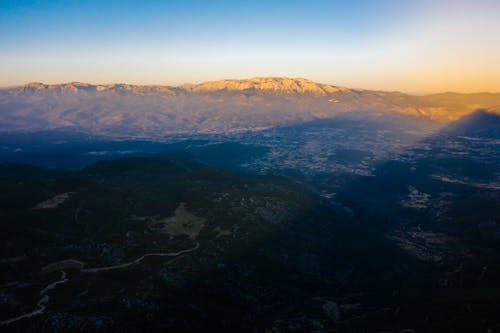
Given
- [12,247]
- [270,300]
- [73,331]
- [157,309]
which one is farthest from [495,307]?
[12,247]

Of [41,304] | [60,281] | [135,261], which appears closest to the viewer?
[41,304]

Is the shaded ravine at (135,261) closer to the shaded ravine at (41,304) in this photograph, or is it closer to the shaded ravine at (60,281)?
the shaded ravine at (60,281)

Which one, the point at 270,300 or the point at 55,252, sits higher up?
the point at 55,252

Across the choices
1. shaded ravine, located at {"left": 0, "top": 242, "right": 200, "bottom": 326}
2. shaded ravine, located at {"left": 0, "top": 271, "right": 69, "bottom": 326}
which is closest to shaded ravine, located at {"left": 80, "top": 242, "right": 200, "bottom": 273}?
shaded ravine, located at {"left": 0, "top": 242, "right": 200, "bottom": 326}

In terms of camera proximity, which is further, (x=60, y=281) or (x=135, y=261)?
(x=135, y=261)

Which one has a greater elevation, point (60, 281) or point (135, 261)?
point (60, 281)

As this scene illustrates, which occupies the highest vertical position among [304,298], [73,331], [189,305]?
[73,331]

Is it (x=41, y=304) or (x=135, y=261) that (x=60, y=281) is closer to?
(x=41, y=304)

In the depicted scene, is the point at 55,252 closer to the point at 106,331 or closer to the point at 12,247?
the point at 12,247

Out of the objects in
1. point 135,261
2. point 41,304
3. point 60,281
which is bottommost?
point 135,261

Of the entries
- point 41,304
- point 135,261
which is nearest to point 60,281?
point 41,304

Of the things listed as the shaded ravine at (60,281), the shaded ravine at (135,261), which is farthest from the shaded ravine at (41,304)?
the shaded ravine at (135,261)
